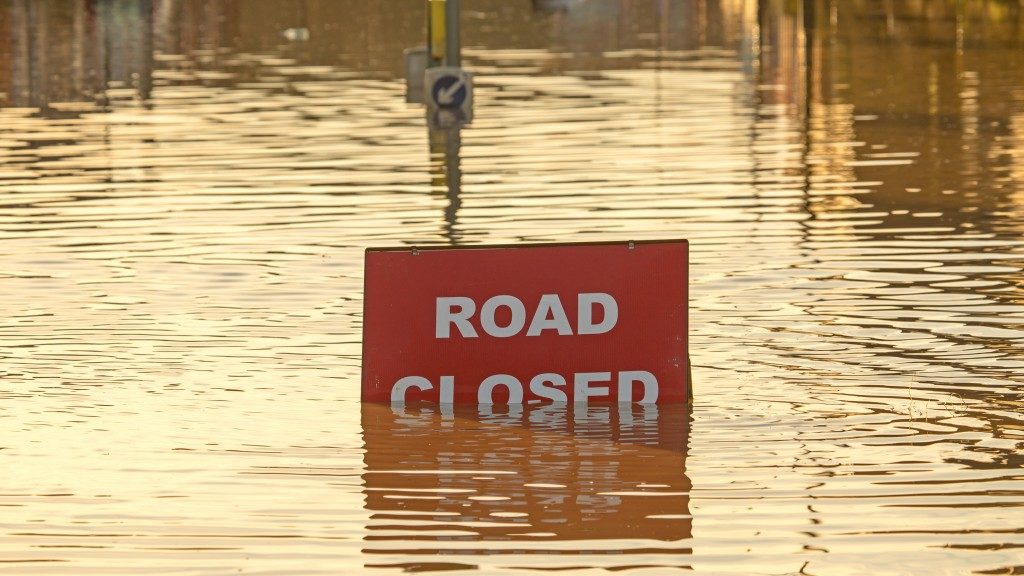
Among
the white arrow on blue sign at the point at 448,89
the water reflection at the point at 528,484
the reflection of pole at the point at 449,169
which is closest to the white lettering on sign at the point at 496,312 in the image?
the water reflection at the point at 528,484

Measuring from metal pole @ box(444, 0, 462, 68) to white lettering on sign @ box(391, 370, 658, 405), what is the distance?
11.2m

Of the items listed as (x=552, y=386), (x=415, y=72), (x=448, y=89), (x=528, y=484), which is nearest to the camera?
(x=528, y=484)

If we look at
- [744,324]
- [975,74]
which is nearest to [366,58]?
[975,74]

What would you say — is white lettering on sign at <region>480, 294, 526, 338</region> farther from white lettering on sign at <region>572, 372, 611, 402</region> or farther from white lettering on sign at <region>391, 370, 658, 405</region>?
white lettering on sign at <region>572, 372, 611, 402</region>

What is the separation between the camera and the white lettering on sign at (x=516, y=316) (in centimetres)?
882

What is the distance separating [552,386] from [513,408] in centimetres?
19

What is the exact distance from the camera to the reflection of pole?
14594 millimetres

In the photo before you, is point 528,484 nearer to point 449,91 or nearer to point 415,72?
point 449,91

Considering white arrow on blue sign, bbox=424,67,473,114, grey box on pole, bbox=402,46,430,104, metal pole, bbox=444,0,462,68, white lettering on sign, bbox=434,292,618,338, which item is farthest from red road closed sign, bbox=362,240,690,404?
grey box on pole, bbox=402,46,430,104

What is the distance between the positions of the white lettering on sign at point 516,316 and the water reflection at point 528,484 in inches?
13.6

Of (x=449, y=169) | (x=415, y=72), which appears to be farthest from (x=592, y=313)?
(x=415, y=72)

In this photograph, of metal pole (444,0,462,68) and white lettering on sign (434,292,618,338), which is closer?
white lettering on sign (434,292,618,338)

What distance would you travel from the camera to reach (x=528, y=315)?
884cm

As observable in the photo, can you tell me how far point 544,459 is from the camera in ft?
26.8
